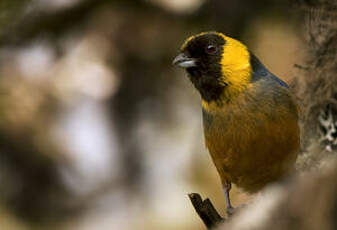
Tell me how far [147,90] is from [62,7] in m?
1.30

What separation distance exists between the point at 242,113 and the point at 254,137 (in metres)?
0.19

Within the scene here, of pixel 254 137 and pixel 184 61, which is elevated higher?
pixel 184 61

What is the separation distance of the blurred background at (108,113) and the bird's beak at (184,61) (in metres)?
2.34

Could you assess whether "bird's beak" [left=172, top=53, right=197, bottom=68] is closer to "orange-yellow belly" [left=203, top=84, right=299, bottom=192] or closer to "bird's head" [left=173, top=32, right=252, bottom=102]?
"bird's head" [left=173, top=32, right=252, bottom=102]

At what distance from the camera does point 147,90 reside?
696 cm

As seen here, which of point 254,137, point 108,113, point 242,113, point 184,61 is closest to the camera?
point 254,137

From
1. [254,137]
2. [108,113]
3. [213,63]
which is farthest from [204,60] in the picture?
[108,113]

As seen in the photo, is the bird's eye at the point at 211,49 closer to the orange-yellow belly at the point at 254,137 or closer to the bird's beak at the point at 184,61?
the bird's beak at the point at 184,61

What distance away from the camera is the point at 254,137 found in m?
3.58

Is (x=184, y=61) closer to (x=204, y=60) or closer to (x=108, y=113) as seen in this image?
(x=204, y=60)

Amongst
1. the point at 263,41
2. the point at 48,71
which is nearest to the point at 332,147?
the point at 263,41

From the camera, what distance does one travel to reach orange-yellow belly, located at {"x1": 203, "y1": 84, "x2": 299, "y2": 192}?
359 centimetres

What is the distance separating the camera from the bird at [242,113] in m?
3.61

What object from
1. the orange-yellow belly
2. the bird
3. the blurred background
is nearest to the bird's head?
the bird
